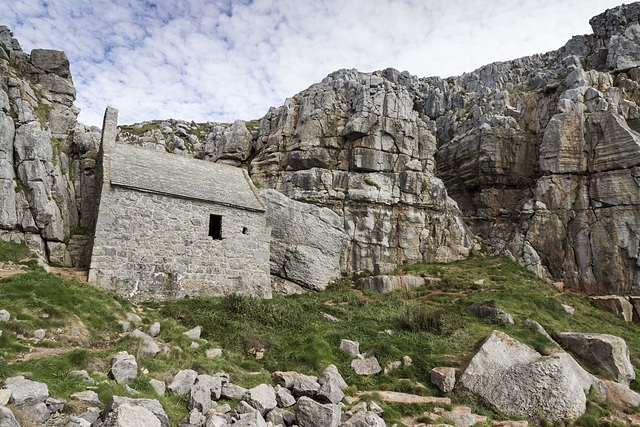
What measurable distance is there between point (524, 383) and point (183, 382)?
32.0 feet

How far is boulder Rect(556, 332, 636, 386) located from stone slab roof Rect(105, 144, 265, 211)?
17745 millimetres

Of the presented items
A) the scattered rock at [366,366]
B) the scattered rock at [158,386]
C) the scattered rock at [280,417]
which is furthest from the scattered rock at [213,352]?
the scattered rock at [366,366]

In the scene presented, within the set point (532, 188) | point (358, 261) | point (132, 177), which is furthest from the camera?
point (532, 188)

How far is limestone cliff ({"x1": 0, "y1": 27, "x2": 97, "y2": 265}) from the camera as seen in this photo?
20516mm

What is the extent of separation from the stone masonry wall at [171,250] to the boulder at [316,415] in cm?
1295

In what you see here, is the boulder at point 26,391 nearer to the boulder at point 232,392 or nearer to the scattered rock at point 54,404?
the scattered rock at point 54,404

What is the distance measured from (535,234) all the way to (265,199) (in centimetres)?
2653

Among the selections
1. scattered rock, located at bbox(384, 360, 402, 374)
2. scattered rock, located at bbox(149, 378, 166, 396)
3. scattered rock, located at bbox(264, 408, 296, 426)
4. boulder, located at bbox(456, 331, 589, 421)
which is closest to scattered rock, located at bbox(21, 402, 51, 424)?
scattered rock, located at bbox(149, 378, 166, 396)

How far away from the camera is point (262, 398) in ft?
29.8

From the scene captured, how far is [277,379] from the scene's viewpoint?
1098 centimetres

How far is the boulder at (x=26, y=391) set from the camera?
6277 millimetres

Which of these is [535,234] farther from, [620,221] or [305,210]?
[305,210]

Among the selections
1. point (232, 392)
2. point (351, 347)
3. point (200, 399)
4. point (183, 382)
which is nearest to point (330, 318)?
point (351, 347)

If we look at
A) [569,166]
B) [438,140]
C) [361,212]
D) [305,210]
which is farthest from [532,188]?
[305,210]
